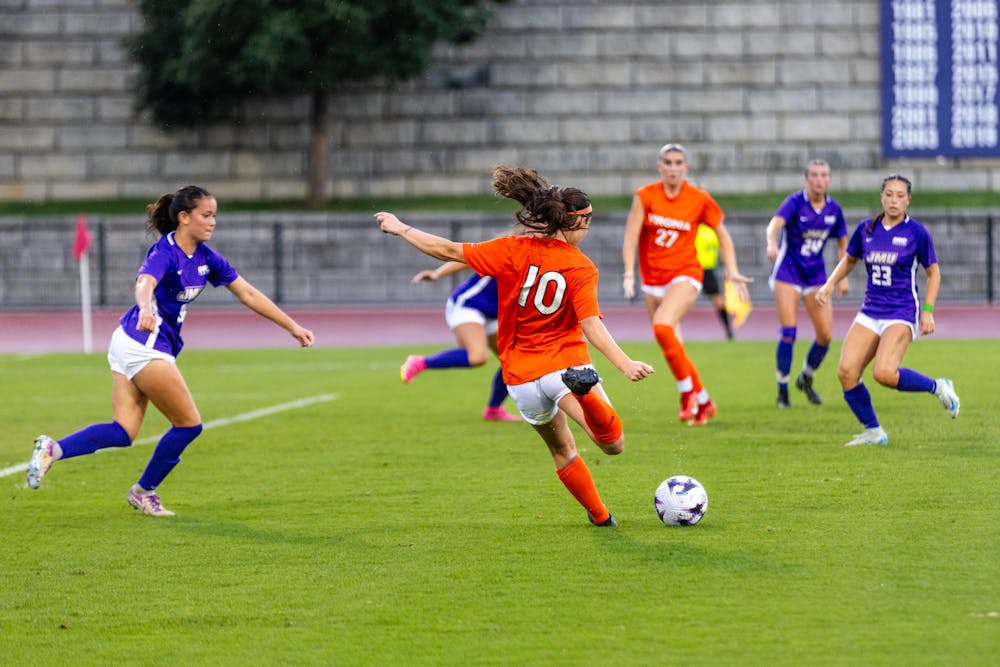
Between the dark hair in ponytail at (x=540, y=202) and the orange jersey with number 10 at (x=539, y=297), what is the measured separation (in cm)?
9

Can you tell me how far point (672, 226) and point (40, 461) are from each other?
564 centimetres

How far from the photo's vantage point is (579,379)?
701 cm

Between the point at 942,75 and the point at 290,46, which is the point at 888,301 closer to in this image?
the point at 942,75

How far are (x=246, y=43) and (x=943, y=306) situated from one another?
14532 mm

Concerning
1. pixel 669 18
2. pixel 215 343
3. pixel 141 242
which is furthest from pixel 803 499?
pixel 669 18

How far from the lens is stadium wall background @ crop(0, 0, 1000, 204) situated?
33.2 metres

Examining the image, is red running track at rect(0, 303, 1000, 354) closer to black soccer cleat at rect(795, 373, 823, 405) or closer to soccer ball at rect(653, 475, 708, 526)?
black soccer cleat at rect(795, 373, 823, 405)

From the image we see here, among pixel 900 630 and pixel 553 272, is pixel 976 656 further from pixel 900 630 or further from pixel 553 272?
pixel 553 272

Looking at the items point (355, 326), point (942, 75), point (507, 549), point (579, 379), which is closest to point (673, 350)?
point (507, 549)

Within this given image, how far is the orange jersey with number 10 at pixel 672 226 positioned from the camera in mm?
12219

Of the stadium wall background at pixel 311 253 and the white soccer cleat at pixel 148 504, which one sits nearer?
the white soccer cleat at pixel 148 504

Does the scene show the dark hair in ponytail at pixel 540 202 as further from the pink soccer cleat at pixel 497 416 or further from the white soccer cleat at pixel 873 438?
the pink soccer cleat at pixel 497 416

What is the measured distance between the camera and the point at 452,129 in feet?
112

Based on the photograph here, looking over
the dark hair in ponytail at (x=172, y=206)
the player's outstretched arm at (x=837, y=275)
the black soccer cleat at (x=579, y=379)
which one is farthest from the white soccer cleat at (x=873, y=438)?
the dark hair in ponytail at (x=172, y=206)
